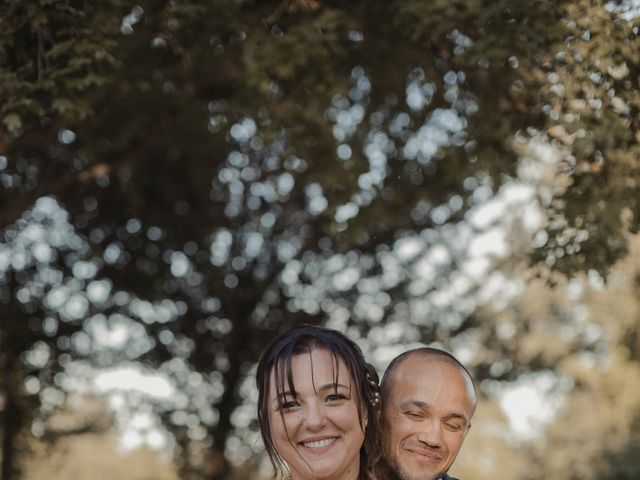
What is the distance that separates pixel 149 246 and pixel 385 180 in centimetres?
427

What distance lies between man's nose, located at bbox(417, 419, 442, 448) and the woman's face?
15.8 inches

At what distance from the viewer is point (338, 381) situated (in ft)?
13.0

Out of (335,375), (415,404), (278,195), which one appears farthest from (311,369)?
(278,195)

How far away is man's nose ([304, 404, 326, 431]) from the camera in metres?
3.88

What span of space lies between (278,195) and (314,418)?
12.6 m

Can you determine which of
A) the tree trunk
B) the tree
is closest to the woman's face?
the tree trunk

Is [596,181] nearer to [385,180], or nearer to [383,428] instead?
[383,428]

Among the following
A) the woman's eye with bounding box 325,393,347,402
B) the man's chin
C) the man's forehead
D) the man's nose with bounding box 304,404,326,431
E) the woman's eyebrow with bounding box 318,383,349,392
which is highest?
the man's forehead

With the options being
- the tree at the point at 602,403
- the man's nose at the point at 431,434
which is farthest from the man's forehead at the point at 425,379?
the tree at the point at 602,403

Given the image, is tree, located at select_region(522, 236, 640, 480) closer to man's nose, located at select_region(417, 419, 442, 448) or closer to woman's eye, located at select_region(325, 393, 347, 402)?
man's nose, located at select_region(417, 419, 442, 448)

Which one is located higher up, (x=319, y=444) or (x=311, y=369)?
(x=311, y=369)

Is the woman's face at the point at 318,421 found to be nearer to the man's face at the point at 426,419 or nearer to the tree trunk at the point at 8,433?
the man's face at the point at 426,419

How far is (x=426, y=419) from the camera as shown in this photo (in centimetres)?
436

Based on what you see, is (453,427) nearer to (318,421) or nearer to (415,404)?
(415,404)
